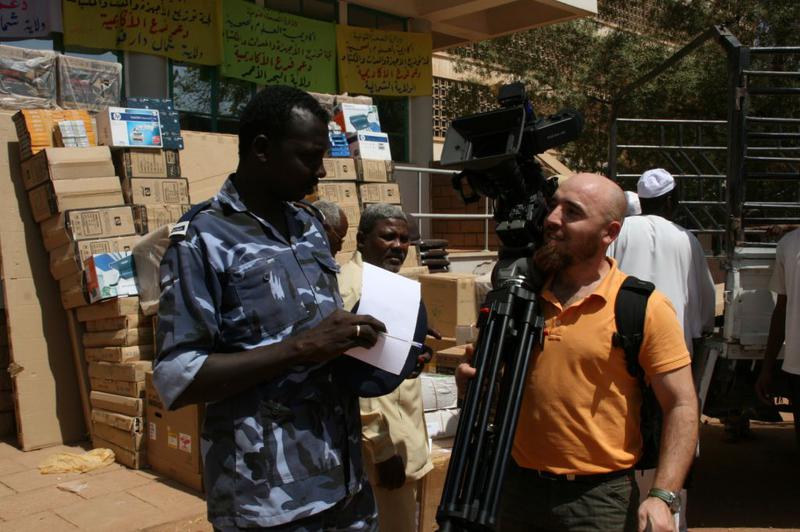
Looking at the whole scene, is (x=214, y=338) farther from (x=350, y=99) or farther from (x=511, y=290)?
(x=350, y=99)

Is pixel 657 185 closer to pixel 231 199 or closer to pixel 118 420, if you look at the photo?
pixel 231 199

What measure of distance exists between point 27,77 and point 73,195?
1302 millimetres

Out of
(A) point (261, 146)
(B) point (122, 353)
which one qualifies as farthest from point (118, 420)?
(A) point (261, 146)

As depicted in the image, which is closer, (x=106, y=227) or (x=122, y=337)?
(x=122, y=337)

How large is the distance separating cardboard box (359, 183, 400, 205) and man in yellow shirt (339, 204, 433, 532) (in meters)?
3.89

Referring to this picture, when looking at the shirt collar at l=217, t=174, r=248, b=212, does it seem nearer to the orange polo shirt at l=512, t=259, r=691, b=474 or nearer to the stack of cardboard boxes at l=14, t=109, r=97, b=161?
the orange polo shirt at l=512, t=259, r=691, b=474

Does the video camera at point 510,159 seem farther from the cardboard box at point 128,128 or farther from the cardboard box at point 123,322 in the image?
the cardboard box at point 128,128

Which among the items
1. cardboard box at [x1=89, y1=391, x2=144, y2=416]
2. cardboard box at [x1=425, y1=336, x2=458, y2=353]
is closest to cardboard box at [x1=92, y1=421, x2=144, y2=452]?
cardboard box at [x1=89, y1=391, x2=144, y2=416]

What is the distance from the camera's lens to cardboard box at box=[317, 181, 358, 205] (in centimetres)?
667

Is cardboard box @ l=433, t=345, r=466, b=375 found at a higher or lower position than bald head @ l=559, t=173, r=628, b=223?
lower

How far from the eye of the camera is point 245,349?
1.74 metres

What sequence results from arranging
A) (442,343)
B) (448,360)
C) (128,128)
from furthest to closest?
(442,343) < (128,128) < (448,360)

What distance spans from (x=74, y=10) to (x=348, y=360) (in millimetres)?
8392

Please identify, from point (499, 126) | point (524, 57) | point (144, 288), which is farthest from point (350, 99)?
point (524, 57)
